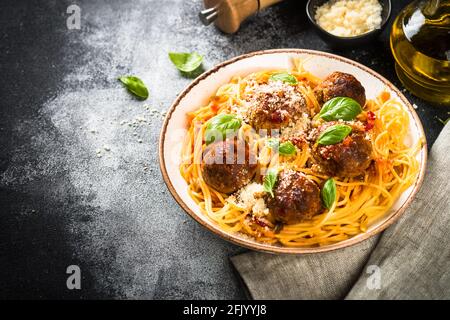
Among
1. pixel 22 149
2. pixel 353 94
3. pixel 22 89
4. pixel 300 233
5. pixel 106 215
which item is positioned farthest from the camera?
pixel 22 89

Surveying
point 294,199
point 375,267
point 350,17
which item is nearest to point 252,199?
point 294,199

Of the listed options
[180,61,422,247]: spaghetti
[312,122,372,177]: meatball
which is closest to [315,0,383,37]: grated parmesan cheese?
[180,61,422,247]: spaghetti

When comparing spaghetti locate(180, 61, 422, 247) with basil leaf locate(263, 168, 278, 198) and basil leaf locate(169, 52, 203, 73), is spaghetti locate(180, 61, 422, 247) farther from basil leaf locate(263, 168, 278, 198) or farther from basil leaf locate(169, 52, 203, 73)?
basil leaf locate(169, 52, 203, 73)

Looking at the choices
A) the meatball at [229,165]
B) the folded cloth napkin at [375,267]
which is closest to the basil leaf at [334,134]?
the meatball at [229,165]

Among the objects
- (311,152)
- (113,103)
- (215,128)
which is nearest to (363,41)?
(311,152)

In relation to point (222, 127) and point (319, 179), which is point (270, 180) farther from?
point (222, 127)

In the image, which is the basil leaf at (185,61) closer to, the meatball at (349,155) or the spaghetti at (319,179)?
the spaghetti at (319,179)

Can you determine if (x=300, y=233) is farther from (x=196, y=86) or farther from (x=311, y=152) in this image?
(x=196, y=86)
